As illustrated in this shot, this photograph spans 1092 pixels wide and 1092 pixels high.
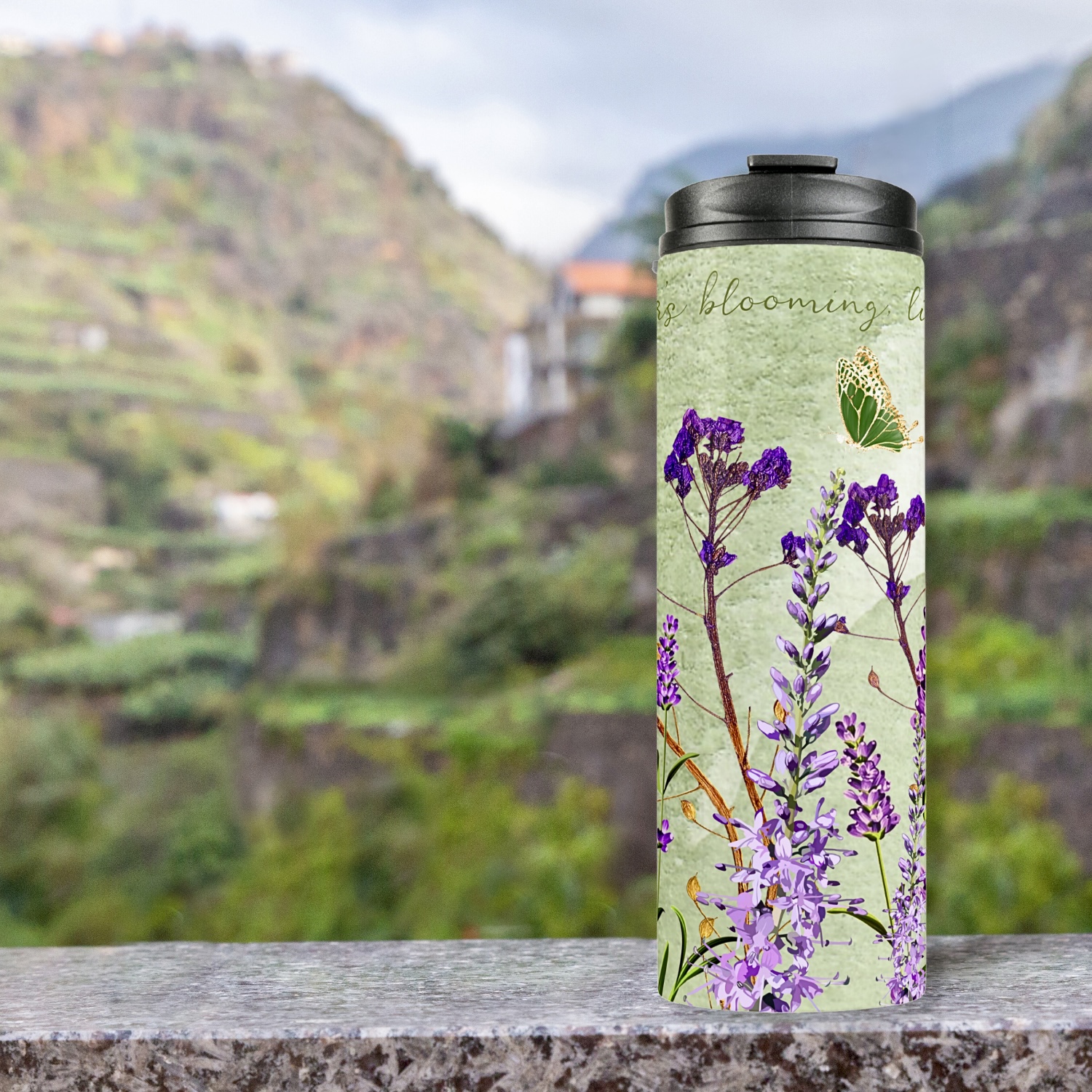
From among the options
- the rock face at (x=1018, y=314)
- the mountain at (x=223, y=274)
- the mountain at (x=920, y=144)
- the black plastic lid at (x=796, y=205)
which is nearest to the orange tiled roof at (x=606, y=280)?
the mountain at (x=920, y=144)

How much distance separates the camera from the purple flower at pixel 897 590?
1030mm

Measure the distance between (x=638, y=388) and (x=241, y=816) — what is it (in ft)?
13.7

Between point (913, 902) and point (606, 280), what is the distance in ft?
32.8

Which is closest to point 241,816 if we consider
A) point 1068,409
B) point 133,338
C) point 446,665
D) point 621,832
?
point 446,665

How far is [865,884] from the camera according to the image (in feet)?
3.33

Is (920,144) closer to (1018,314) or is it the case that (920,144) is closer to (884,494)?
(1018,314)

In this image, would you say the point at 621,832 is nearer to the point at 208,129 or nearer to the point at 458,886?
the point at 458,886

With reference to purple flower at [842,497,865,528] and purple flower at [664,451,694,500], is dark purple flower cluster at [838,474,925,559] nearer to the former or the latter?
purple flower at [842,497,865,528]

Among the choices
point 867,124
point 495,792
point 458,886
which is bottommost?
point 458,886

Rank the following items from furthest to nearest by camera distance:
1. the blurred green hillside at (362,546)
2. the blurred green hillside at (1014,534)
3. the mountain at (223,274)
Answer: the mountain at (223,274) → the blurred green hillside at (362,546) → the blurred green hillside at (1014,534)

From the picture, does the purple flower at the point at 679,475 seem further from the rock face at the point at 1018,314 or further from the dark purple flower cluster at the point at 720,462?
the rock face at the point at 1018,314

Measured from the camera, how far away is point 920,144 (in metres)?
9.05

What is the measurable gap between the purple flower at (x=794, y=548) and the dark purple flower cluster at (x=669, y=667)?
10 cm

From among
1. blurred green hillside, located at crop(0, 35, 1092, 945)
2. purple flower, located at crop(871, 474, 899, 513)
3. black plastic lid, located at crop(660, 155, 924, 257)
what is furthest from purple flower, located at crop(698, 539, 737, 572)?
blurred green hillside, located at crop(0, 35, 1092, 945)
